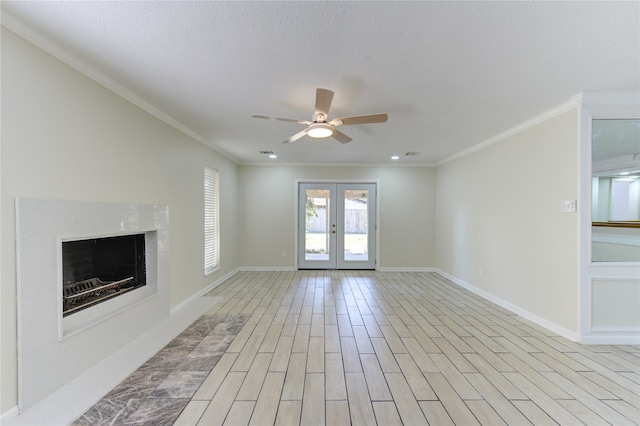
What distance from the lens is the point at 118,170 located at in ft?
8.54

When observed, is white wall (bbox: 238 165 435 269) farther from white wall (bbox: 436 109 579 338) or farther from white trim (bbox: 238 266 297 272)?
white wall (bbox: 436 109 579 338)

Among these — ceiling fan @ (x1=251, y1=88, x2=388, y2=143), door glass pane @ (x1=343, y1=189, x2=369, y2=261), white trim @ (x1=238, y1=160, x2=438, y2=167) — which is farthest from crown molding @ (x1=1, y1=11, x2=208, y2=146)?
door glass pane @ (x1=343, y1=189, x2=369, y2=261)

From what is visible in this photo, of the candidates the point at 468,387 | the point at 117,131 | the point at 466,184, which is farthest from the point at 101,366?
the point at 466,184

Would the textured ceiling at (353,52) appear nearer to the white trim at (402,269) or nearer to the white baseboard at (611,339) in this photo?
the white baseboard at (611,339)

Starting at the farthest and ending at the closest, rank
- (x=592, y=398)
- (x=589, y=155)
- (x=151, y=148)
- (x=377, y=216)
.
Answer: (x=377, y=216) < (x=151, y=148) < (x=589, y=155) < (x=592, y=398)

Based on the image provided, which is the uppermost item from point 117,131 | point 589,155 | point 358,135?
point 358,135

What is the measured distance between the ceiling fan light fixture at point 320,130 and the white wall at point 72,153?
72.9 inches

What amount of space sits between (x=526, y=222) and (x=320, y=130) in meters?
2.97

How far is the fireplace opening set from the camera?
2.28 metres

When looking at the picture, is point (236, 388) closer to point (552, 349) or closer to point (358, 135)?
point (552, 349)

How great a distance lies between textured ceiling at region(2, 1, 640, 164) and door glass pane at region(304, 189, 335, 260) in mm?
3211

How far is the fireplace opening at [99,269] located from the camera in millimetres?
2279

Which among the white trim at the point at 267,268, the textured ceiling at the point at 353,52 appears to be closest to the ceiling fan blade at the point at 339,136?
the textured ceiling at the point at 353,52

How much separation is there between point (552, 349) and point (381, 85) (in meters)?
3.07
